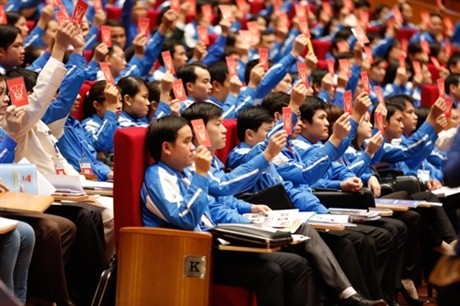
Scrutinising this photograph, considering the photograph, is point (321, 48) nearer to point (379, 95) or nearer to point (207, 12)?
point (207, 12)

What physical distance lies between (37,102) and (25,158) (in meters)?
0.22

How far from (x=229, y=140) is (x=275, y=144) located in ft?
1.81

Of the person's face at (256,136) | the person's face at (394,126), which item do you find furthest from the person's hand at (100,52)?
the person's face at (394,126)

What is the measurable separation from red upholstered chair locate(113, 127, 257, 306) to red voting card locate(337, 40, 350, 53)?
4.21 meters

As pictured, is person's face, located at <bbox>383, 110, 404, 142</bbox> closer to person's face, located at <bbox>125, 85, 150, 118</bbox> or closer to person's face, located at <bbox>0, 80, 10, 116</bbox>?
person's face, located at <bbox>125, 85, 150, 118</bbox>

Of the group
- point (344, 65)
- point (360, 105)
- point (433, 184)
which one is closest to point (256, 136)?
point (360, 105)

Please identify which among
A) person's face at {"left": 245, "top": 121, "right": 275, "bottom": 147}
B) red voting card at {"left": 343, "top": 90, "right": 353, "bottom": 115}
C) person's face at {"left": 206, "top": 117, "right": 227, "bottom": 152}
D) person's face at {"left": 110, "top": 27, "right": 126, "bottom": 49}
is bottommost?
person's face at {"left": 245, "top": 121, "right": 275, "bottom": 147}

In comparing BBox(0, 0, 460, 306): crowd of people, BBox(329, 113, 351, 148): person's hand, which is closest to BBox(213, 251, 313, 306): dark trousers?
BBox(0, 0, 460, 306): crowd of people

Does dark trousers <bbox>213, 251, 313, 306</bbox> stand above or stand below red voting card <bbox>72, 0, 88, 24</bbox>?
below

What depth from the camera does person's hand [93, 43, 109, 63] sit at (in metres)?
4.93

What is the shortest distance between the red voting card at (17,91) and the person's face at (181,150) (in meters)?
0.52

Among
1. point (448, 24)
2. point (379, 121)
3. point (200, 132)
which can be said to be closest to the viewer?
point (200, 132)

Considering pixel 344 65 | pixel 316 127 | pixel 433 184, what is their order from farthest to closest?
pixel 344 65
pixel 433 184
pixel 316 127

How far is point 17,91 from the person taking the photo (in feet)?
11.0
